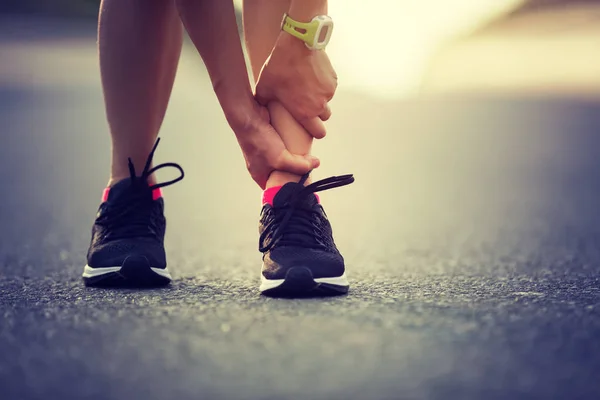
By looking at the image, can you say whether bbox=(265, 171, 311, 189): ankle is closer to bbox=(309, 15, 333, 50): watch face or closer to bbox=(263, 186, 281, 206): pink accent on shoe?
bbox=(263, 186, 281, 206): pink accent on shoe

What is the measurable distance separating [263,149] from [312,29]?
27 cm

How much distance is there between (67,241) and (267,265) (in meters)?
1.16

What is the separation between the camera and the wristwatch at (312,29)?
1.85 m

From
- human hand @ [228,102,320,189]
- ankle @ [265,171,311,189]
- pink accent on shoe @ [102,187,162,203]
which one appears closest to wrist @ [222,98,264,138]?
human hand @ [228,102,320,189]

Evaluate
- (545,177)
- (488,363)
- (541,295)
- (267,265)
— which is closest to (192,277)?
(267,265)

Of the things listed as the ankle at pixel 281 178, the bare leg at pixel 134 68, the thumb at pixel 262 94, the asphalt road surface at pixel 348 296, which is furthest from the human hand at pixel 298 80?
the asphalt road surface at pixel 348 296

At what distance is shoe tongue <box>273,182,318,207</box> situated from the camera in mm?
1858

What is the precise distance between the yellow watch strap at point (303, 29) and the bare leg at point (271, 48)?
0.10 meters

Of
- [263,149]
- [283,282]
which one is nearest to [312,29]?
[263,149]

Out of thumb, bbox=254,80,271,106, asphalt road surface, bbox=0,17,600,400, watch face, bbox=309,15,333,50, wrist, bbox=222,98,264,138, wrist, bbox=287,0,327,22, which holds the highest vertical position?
wrist, bbox=287,0,327,22

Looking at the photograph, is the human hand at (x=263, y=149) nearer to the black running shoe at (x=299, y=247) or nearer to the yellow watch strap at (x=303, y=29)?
the black running shoe at (x=299, y=247)

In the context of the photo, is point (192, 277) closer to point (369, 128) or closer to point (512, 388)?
point (512, 388)

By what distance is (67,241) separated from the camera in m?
2.75

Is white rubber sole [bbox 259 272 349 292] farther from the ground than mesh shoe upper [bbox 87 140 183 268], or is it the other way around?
mesh shoe upper [bbox 87 140 183 268]
